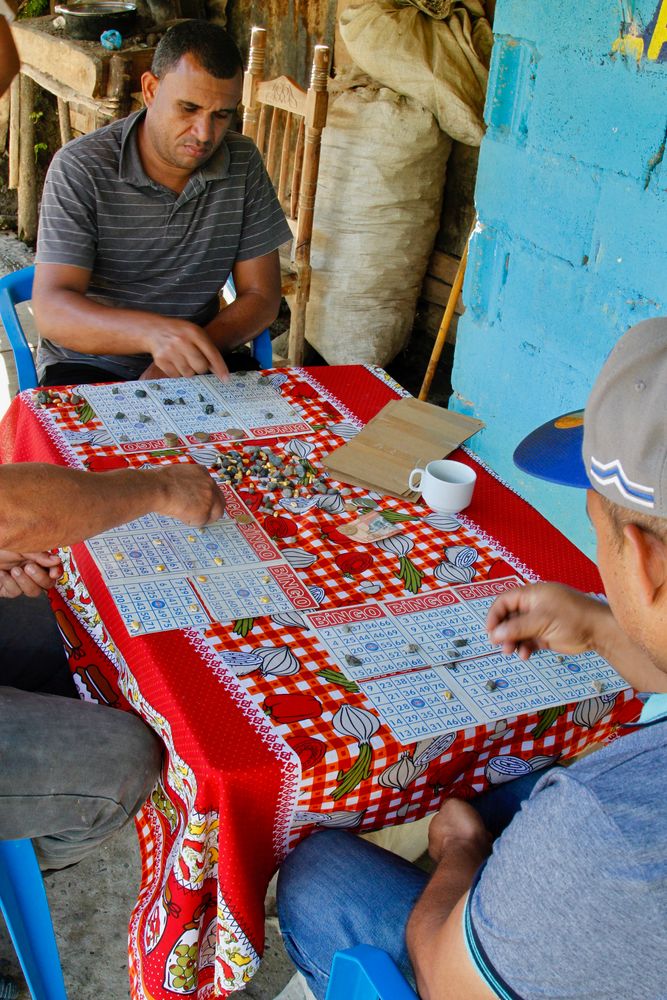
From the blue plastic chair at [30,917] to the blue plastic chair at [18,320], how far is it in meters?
1.46

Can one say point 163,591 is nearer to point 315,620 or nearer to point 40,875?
point 315,620

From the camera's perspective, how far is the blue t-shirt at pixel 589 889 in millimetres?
874

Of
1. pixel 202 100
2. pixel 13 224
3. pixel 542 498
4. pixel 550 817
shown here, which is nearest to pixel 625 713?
pixel 550 817

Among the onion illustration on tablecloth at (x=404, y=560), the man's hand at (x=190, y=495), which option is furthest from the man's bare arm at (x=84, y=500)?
the onion illustration on tablecloth at (x=404, y=560)

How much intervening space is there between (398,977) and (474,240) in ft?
8.36

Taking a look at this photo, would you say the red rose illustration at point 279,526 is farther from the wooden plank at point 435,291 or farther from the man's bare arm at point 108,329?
the wooden plank at point 435,291

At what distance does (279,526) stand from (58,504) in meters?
0.47

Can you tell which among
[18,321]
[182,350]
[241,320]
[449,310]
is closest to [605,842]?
[182,350]

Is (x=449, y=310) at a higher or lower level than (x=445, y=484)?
lower

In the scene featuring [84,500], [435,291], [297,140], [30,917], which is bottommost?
[30,917]

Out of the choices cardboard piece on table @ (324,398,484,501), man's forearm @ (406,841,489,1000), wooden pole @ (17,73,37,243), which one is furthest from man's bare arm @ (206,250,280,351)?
wooden pole @ (17,73,37,243)

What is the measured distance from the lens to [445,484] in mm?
1929

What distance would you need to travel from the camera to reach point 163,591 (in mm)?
1605

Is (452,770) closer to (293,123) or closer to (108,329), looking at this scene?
(108,329)
